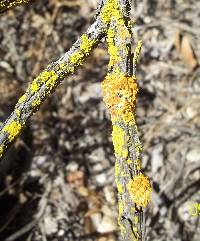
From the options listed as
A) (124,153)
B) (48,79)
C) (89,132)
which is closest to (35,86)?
(48,79)

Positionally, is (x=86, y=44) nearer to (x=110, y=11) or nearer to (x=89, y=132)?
(x=110, y=11)

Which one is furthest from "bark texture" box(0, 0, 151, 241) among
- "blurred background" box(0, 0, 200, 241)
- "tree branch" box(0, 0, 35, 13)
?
"blurred background" box(0, 0, 200, 241)

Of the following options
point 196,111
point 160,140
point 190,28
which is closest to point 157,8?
point 190,28

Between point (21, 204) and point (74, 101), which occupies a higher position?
point (74, 101)

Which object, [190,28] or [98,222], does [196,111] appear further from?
[98,222]

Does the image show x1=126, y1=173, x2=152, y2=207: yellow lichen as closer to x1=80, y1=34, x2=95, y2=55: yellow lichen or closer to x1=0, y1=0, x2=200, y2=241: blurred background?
x1=80, y1=34, x2=95, y2=55: yellow lichen

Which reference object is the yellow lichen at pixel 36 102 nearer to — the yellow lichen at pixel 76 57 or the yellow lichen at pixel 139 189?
the yellow lichen at pixel 76 57
